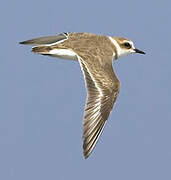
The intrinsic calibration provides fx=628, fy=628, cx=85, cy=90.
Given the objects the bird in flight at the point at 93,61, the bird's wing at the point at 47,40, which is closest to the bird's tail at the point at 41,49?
the bird in flight at the point at 93,61

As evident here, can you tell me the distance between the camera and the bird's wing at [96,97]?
1156 centimetres

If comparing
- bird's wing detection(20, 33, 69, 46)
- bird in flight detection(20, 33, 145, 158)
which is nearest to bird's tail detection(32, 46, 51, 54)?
bird in flight detection(20, 33, 145, 158)

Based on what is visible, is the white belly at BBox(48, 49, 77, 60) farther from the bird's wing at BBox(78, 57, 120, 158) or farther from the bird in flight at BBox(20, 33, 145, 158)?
the bird's wing at BBox(78, 57, 120, 158)

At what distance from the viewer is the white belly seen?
13680 mm

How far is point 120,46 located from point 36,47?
2434mm

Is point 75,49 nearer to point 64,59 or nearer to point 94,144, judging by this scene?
point 64,59

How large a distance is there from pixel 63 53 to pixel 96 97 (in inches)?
76.2

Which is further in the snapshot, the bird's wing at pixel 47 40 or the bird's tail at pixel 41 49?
the bird's wing at pixel 47 40

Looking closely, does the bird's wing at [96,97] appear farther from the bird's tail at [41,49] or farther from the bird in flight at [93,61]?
the bird's tail at [41,49]

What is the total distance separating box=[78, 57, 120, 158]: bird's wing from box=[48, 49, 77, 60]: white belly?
1.29 feet

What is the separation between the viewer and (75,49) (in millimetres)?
13828

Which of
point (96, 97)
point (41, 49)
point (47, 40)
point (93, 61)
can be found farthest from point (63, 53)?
point (96, 97)

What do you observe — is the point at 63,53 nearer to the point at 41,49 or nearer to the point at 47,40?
the point at 41,49

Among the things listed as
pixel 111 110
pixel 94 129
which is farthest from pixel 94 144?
pixel 111 110
